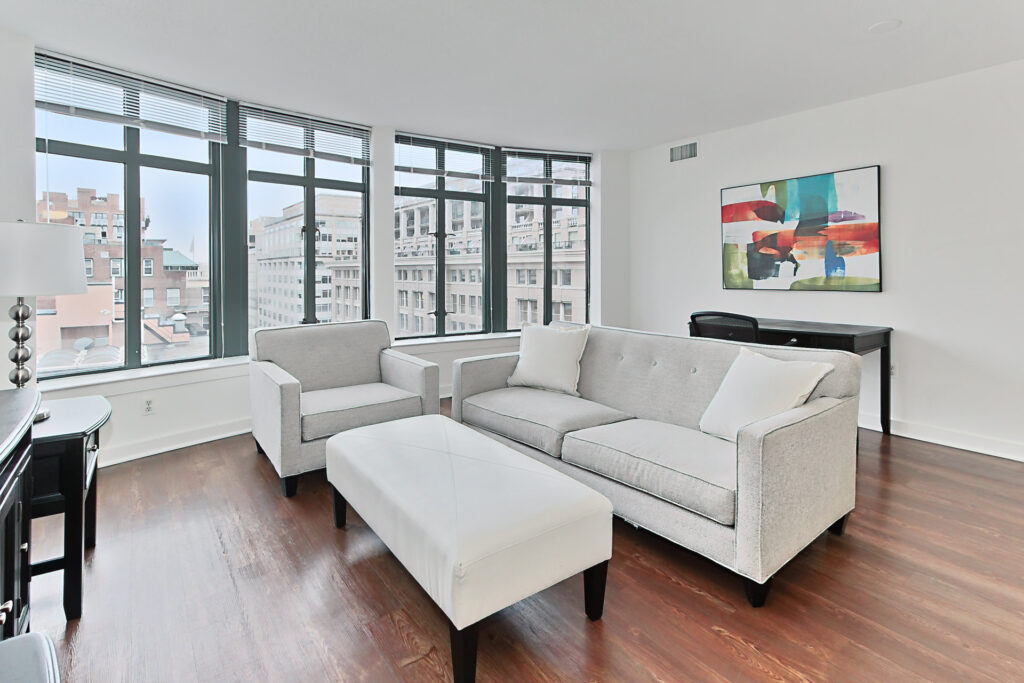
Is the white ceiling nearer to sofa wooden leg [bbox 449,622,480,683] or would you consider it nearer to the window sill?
the window sill

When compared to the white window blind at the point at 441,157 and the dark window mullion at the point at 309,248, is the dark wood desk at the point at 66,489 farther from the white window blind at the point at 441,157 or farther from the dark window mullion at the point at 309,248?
the white window blind at the point at 441,157

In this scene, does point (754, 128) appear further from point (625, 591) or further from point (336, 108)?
point (625, 591)

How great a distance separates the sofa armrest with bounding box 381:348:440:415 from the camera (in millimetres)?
3352

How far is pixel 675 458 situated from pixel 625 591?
0.53 meters

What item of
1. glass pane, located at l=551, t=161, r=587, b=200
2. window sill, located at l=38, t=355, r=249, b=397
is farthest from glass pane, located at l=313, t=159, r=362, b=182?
glass pane, located at l=551, t=161, r=587, b=200

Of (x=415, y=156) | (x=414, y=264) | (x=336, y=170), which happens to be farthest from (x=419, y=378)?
(x=415, y=156)

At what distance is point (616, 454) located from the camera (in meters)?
2.32

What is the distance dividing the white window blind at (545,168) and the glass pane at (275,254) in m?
2.13

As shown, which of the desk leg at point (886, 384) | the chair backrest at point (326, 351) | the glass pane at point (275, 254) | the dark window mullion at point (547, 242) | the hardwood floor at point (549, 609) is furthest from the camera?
the dark window mullion at point (547, 242)

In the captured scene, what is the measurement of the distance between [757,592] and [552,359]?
1.77 meters

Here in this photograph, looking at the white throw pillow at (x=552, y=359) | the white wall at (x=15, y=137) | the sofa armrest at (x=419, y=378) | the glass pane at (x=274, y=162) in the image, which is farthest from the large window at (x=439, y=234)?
the white wall at (x=15, y=137)

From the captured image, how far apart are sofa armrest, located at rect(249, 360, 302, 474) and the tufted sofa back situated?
163cm

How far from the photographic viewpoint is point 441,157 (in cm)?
523

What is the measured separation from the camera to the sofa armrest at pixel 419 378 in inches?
132
